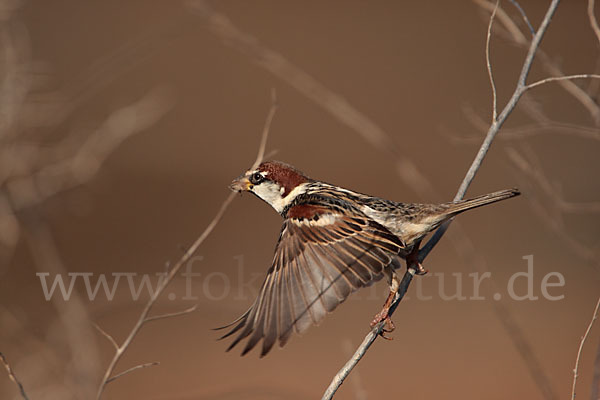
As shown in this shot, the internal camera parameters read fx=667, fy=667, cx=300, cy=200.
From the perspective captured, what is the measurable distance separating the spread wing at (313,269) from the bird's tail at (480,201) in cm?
27

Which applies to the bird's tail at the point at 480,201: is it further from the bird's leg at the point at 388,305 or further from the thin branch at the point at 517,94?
the bird's leg at the point at 388,305

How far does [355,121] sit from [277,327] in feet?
2.56

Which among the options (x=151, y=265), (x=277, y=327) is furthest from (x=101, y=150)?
(x=151, y=265)

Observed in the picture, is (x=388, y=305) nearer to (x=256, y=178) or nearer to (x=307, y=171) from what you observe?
(x=256, y=178)

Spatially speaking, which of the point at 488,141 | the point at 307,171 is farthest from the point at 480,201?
the point at 307,171

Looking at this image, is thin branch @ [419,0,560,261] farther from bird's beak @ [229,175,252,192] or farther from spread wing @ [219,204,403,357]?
bird's beak @ [229,175,252,192]

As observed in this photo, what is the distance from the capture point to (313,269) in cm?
263

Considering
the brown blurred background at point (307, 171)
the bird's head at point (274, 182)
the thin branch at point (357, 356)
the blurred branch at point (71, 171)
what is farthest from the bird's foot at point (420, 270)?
the brown blurred background at point (307, 171)

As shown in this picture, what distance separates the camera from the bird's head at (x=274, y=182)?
3252mm

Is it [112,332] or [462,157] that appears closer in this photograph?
[112,332]

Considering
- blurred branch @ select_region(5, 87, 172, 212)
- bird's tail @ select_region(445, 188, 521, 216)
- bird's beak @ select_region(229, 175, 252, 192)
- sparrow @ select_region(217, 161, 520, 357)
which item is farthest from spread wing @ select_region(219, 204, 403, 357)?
blurred branch @ select_region(5, 87, 172, 212)

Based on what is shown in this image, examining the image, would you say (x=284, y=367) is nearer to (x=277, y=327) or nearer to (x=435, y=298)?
(x=435, y=298)

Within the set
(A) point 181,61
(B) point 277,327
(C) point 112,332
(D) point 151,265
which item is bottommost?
(C) point 112,332

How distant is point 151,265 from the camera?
6.77 meters
